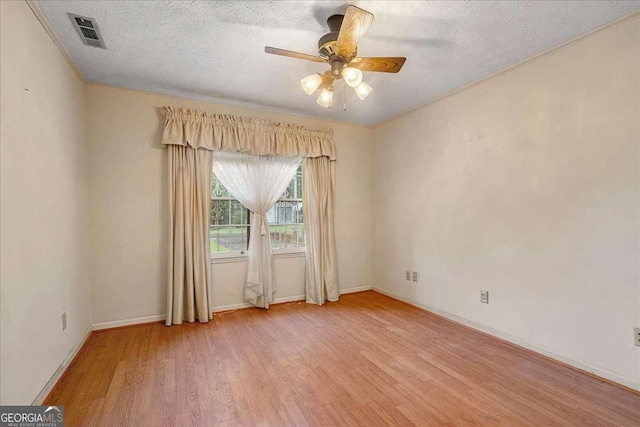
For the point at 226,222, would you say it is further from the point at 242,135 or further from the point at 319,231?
the point at 319,231

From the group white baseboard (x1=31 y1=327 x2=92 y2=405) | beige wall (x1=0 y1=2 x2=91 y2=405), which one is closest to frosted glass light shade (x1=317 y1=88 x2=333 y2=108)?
beige wall (x1=0 y1=2 x2=91 y2=405)

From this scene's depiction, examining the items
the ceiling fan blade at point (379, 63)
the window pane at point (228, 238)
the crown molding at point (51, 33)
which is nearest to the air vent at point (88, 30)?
the crown molding at point (51, 33)

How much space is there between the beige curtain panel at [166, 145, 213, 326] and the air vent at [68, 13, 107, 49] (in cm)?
114

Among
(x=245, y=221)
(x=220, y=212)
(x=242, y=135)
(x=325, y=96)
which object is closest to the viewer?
(x=325, y=96)

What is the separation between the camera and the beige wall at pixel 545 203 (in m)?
2.03

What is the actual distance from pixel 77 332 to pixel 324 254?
107 inches

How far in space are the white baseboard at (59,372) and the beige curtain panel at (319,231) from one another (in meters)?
2.42

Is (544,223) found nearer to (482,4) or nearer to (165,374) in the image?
(482,4)

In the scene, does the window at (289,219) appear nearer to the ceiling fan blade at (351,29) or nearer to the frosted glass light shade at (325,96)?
the frosted glass light shade at (325,96)

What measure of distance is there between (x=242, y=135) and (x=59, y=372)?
273cm

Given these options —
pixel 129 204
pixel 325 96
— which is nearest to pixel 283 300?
pixel 129 204

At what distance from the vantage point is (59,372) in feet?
6.92

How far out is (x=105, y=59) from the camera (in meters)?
2.49

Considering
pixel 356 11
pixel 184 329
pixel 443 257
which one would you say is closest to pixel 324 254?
pixel 443 257
